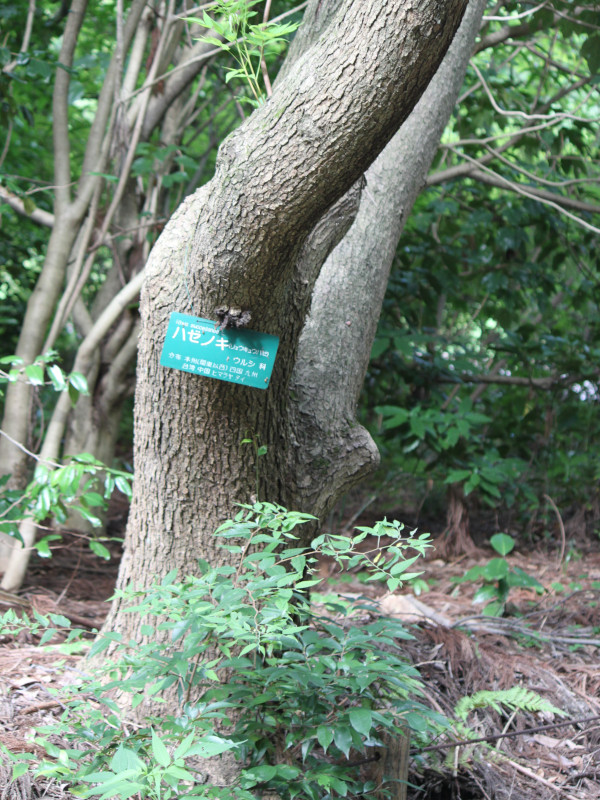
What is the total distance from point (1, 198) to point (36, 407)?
1062 millimetres

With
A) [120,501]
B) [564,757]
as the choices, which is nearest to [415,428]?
[564,757]

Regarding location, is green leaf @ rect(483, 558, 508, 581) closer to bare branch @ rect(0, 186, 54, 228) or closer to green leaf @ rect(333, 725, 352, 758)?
green leaf @ rect(333, 725, 352, 758)

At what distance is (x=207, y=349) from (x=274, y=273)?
262 mm

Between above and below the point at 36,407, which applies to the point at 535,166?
above

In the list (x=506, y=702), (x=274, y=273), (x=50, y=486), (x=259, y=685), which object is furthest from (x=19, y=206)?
(x=506, y=702)

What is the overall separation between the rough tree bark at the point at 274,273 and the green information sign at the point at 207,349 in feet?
0.14

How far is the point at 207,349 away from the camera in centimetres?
175

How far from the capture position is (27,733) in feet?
6.11

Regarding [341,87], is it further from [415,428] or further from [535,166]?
[535,166]

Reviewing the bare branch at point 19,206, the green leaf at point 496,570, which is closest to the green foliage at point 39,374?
the bare branch at point 19,206

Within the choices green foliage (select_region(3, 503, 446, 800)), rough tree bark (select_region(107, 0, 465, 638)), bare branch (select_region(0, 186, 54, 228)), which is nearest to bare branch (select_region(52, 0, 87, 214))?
bare branch (select_region(0, 186, 54, 228))

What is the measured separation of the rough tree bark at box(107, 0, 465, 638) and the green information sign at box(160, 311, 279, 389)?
4 cm

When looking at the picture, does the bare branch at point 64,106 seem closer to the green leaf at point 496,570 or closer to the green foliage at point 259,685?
the green foliage at point 259,685

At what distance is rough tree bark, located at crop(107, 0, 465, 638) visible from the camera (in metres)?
1.47
